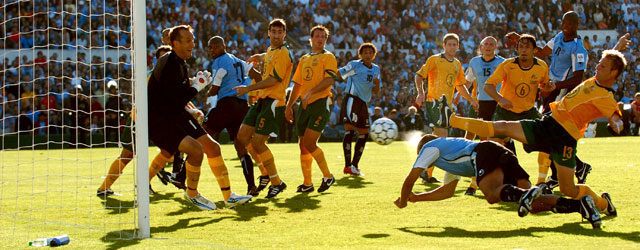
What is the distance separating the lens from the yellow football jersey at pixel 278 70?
9.38 m

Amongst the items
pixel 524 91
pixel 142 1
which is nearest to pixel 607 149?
pixel 524 91

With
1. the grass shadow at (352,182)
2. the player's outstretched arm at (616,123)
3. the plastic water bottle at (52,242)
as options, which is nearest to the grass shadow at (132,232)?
the plastic water bottle at (52,242)

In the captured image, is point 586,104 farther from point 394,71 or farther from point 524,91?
point 394,71

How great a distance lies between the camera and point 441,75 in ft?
37.0

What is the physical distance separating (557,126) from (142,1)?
12.6 ft

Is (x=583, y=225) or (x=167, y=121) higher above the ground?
(x=167, y=121)

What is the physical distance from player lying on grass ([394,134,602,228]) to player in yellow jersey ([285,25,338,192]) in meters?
2.71

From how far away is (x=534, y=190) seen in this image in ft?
20.3

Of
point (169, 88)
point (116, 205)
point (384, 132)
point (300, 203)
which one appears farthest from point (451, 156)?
Answer: point (384, 132)

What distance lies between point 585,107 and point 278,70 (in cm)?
381

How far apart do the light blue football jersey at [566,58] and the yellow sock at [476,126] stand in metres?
2.74

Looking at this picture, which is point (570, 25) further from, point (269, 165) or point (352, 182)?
point (269, 165)

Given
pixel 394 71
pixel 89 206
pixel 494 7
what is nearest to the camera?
pixel 89 206

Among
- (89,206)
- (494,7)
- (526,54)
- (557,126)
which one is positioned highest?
(494,7)
